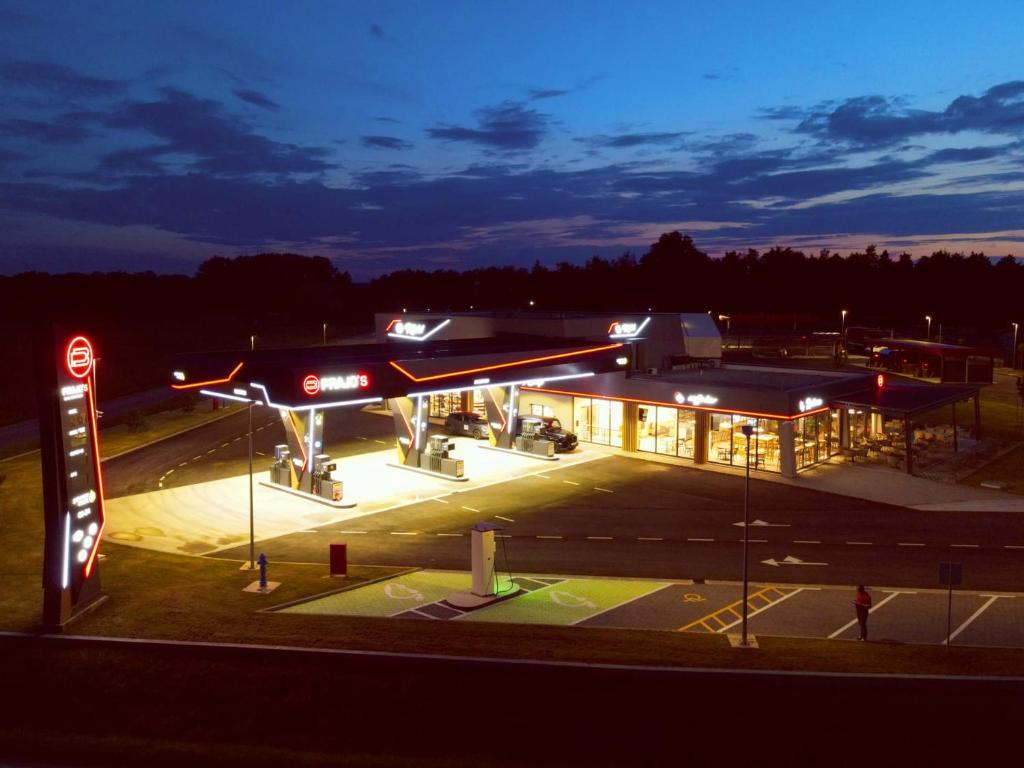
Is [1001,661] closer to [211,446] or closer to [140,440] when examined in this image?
[211,446]

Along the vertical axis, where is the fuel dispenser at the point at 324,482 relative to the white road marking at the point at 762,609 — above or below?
above

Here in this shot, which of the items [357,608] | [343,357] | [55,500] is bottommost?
[357,608]

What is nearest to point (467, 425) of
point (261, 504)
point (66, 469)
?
point (261, 504)

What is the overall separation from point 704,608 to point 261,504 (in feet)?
70.0

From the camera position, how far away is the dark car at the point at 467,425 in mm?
51031

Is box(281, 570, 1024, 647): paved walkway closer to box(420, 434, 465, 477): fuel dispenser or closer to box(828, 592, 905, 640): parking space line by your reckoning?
box(828, 592, 905, 640): parking space line

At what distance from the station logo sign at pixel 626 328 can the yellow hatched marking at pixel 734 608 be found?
33323mm

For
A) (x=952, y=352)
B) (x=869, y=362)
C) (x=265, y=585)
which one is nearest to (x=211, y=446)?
(x=265, y=585)

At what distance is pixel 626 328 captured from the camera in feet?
189

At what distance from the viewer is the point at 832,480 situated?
39.6 m

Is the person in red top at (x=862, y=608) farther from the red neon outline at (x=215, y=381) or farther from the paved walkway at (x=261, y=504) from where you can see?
the red neon outline at (x=215, y=381)

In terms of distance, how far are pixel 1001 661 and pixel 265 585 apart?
20.8 meters

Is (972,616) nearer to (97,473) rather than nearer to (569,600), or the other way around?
(569,600)

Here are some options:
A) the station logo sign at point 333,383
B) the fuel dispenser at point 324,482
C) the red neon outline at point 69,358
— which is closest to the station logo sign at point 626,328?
the station logo sign at point 333,383
